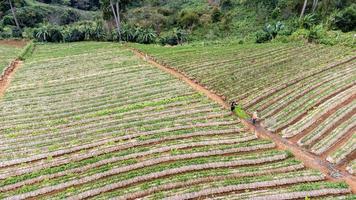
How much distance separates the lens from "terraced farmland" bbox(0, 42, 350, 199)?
2630 centimetres

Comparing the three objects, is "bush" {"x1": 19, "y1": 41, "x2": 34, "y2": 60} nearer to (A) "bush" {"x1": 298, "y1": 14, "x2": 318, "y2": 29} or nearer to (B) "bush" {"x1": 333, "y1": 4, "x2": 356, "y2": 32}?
(A) "bush" {"x1": 298, "y1": 14, "x2": 318, "y2": 29}

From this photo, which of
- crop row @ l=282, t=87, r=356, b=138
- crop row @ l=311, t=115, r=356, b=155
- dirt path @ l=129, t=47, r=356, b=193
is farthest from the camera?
crop row @ l=282, t=87, r=356, b=138

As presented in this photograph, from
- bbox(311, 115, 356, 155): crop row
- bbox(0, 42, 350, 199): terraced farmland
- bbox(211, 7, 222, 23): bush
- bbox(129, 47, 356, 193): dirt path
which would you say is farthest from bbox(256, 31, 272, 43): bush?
bbox(311, 115, 356, 155): crop row

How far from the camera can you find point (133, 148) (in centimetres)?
3156

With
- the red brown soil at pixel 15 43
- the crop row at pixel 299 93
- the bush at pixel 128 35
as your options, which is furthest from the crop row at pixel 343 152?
the red brown soil at pixel 15 43

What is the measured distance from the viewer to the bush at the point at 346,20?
67562mm

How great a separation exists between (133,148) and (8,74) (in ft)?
102

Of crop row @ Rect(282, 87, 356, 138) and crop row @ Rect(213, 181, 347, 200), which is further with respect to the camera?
crop row @ Rect(282, 87, 356, 138)

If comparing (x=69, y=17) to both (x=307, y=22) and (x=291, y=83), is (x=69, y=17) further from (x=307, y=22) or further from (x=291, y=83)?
(x=291, y=83)

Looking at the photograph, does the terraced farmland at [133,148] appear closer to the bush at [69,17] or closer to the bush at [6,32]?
the bush at [6,32]

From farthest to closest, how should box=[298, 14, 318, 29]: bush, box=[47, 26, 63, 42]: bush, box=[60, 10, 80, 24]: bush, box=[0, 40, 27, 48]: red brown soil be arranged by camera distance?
box=[60, 10, 80, 24]: bush < box=[47, 26, 63, 42]: bush < box=[0, 40, 27, 48]: red brown soil < box=[298, 14, 318, 29]: bush

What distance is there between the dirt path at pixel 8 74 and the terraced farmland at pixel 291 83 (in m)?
20.7

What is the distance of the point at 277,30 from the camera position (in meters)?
67.0

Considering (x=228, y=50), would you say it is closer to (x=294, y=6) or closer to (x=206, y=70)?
(x=206, y=70)
